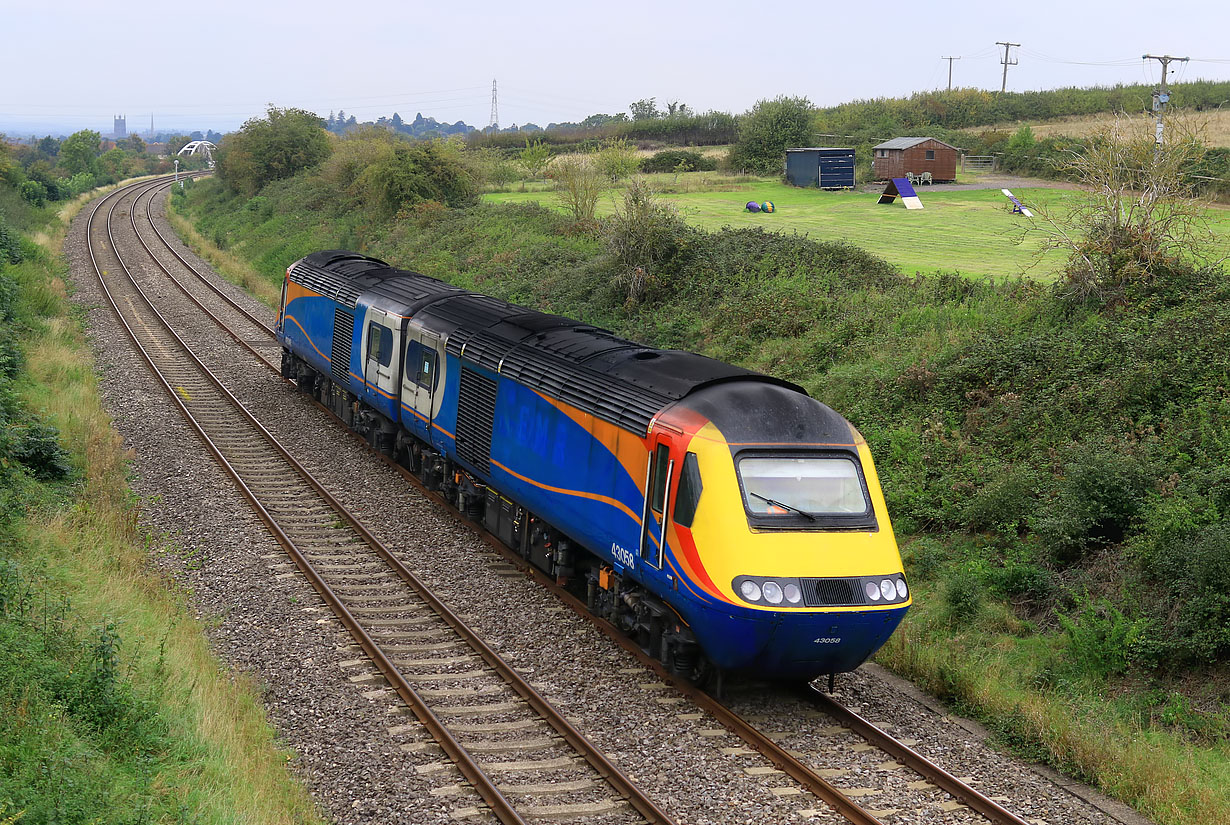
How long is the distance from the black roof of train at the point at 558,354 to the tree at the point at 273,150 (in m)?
53.1

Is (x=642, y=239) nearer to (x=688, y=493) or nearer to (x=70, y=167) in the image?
(x=688, y=493)

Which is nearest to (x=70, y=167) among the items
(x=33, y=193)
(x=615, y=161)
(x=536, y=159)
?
(x=33, y=193)

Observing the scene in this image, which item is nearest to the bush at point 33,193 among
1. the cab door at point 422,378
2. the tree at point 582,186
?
the tree at point 582,186

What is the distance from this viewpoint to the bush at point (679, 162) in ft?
201

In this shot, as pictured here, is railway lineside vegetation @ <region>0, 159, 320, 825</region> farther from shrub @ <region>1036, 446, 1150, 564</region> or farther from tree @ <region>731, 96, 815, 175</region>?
tree @ <region>731, 96, 815, 175</region>

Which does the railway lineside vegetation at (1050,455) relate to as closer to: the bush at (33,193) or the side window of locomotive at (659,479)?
the side window of locomotive at (659,479)

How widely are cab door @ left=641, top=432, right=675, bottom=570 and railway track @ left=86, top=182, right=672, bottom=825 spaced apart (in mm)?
1922

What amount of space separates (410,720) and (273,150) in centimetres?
6693

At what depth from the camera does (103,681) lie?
9.01m

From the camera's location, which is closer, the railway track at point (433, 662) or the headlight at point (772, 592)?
the railway track at point (433, 662)

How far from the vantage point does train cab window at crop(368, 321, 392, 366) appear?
18.8m

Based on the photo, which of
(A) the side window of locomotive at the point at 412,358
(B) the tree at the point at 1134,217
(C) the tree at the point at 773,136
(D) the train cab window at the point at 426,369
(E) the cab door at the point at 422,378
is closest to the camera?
(E) the cab door at the point at 422,378

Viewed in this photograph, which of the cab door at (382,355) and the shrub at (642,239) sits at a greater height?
the shrub at (642,239)

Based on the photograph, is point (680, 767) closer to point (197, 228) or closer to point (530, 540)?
point (530, 540)
